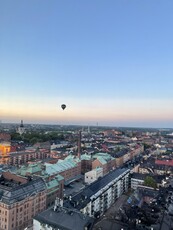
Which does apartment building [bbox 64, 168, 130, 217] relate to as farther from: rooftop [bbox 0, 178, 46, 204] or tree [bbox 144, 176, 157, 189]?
rooftop [bbox 0, 178, 46, 204]

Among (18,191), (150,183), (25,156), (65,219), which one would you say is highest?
(18,191)

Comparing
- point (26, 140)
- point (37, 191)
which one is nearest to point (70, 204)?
point (37, 191)

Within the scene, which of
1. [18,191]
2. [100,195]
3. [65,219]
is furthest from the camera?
[100,195]

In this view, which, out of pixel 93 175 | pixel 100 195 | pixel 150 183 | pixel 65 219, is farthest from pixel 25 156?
pixel 65 219

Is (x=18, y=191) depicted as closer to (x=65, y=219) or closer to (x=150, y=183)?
(x=65, y=219)

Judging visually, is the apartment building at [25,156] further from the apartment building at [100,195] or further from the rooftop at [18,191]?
the rooftop at [18,191]

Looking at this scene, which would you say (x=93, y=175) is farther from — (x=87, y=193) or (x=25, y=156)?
(x=25, y=156)

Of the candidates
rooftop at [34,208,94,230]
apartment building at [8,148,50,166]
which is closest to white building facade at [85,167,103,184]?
rooftop at [34,208,94,230]

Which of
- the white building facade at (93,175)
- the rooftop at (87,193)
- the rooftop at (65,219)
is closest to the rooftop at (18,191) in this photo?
the rooftop at (65,219)

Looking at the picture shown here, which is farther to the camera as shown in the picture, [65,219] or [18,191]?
[18,191]

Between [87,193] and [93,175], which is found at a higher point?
[87,193]

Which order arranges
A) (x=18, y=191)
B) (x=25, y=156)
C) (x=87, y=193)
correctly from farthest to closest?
(x=25, y=156) < (x=87, y=193) < (x=18, y=191)

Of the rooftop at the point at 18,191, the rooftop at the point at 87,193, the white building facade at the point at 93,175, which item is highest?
the rooftop at the point at 18,191
